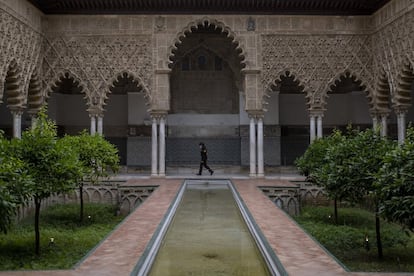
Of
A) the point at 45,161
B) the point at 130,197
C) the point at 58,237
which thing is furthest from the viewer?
the point at 130,197

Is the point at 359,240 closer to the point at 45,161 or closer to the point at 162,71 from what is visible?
the point at 45,161

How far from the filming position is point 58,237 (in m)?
8.20

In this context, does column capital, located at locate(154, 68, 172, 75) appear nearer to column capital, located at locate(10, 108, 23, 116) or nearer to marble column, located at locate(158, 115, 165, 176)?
marble column, located at locate(158, 115, 165, 176)

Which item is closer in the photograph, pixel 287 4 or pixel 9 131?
pixel 287 4

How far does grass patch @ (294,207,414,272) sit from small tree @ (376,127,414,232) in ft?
3.81

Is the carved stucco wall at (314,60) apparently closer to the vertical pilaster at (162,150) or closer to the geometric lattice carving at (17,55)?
the vertical pilaster at (162,150)

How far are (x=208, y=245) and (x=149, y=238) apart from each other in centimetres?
75

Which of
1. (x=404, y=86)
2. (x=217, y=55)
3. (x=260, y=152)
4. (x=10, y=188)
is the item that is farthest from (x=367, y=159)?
(x=217, y=55)

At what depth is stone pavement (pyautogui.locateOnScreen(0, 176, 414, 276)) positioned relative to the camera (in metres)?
4.64

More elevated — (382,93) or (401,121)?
(382,93)

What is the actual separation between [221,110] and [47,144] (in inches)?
470

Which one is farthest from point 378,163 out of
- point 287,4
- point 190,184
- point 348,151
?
point 287,4

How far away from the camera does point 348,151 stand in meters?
7.78

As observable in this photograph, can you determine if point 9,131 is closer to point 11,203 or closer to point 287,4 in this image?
point 287,4
